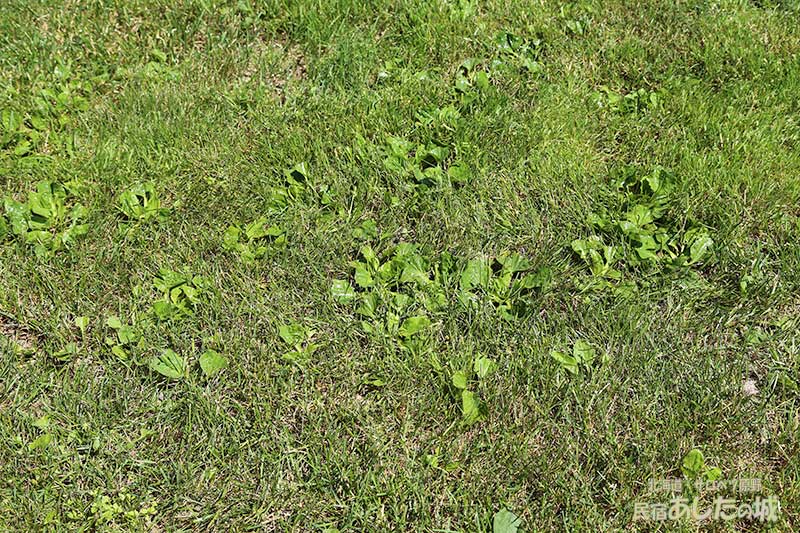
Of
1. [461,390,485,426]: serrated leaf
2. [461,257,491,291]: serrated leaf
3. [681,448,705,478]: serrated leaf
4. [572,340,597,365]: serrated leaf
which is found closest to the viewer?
[681,448,705,478]: serrated leaf

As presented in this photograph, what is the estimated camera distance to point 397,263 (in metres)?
2.91

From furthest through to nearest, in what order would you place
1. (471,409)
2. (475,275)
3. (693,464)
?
1. (475,275)
2. (471,409)
3. (693,464)

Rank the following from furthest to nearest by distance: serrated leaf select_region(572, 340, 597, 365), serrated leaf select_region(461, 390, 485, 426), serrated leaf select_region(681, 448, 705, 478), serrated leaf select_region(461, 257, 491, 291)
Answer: serrated leaf select_region(461, 257, 491, 291), serrated leaf select_region(572, 340, 597, 365), serrated leaf select_region(461, 390, 485, 426), serrated leaf select_region(681, 448, 705, 478)

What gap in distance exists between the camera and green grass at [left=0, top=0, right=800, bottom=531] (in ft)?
7.84

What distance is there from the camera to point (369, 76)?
3758mm

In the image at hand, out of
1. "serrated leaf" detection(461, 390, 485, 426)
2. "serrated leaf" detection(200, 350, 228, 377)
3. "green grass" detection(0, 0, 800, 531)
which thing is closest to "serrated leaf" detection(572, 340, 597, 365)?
"green grass" detection(0, 0, 800, 531)

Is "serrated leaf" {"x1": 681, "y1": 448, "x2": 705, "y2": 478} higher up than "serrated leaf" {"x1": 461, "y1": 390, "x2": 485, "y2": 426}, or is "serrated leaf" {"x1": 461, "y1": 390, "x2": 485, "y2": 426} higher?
"serrated leaf" {"x1": 681, "y1": 448, "x2": 705, "y2": 478}

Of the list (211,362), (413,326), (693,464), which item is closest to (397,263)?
(413,326)

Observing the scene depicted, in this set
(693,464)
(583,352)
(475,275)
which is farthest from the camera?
(475,275)

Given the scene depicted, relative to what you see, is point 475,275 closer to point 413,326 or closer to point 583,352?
point 413,326

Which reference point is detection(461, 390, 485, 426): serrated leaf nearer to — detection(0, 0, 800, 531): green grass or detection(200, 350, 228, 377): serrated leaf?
detection(0, 0, 800, 531): green grass

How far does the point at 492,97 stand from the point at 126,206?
5.78 feet

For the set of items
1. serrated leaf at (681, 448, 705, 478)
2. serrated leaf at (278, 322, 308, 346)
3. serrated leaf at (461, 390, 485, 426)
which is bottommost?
serrated leaf at (278, 322, 308, 346)

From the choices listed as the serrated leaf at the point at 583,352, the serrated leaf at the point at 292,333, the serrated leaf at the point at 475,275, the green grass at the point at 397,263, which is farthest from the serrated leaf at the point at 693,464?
the serrated leaf at the point at 292,333
